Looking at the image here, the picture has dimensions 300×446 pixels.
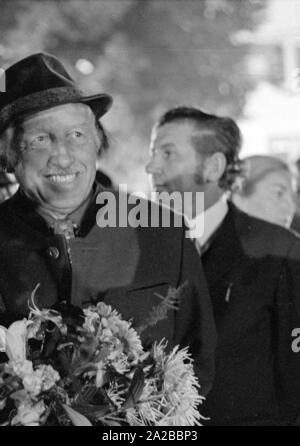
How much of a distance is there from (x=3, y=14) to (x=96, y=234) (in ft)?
9.32

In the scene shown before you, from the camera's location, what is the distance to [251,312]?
2994 mm

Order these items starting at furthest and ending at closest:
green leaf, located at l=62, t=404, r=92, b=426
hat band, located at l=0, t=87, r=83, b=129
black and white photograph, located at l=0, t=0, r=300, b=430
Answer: hat band, located at l=0, t=87, r=83, b=129 → black and white photograph, located at l=0, t=0, r=300, b=430 → green leaf, located at l=62, t=404, r=92, b=426

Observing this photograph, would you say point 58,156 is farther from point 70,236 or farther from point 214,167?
point 214,167

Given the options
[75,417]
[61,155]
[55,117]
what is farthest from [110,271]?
[75,417]

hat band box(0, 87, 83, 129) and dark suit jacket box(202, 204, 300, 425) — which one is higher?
hat band box(0, 87, 83, 129)

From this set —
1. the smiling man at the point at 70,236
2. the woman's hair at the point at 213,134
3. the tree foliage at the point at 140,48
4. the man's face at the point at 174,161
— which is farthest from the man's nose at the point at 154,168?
the tree foliage at the point at 140,48

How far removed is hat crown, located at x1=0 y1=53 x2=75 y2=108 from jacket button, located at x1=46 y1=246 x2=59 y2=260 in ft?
1.54

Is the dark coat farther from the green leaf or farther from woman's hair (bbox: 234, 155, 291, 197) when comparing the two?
woman's hair (bbox: 234, 155, 291, 197)

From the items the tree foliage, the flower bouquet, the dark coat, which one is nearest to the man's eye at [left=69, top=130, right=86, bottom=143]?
the dark coat

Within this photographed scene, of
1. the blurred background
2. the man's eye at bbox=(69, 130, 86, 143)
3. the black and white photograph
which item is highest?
the blurred background

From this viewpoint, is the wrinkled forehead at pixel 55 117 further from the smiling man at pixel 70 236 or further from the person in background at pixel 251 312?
the person in background at pixel 251 312

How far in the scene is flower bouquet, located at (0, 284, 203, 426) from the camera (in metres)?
1.88

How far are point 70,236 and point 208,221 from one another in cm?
90

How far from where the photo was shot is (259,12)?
4.23 m
